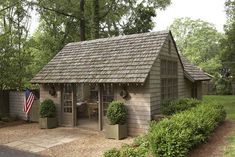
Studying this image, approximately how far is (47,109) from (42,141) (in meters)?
3.00

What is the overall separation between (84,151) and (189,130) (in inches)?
150

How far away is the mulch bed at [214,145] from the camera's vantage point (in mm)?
8164

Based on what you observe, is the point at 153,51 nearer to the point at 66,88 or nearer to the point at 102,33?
the point at 66,88

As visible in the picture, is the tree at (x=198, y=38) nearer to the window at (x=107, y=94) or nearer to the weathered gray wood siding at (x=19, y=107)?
the weathered gray wood siding at (x=19, y=107)

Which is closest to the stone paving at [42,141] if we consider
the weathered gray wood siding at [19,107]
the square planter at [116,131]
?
the square planter at [116,131]

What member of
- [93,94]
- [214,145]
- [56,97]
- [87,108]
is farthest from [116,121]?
[93,94]

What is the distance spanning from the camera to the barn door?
14.3 meters

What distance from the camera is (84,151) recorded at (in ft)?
32.2

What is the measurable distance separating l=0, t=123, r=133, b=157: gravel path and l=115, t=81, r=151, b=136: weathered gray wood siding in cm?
62

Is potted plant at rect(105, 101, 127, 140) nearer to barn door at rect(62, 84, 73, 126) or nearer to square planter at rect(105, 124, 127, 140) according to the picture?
square planter at rect(105, 124, 127, 140)

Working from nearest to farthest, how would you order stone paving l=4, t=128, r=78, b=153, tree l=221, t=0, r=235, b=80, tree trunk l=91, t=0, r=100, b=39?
stone paving l=4, t=128, r=78, b=153
tree l=221, t=0, r=235, b=80
tree trunk l=91, t=0, r=100, b=39

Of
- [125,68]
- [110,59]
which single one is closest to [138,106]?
[125,68]

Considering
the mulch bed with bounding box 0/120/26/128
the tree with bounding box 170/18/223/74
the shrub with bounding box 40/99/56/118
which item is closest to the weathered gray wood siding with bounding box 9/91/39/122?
the mulch bed with bounding box 0/120/26/128

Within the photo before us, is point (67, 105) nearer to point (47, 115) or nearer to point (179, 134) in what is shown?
point (47, 115)
